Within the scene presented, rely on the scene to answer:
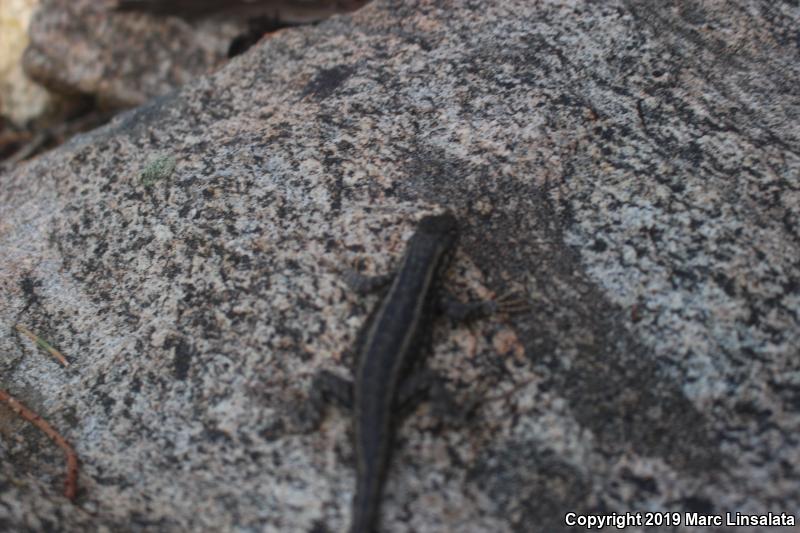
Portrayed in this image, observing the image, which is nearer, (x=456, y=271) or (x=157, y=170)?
(x=456, y=271)

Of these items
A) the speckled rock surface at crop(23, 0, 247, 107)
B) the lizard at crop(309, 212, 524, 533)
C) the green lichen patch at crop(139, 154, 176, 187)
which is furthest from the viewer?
the speckled rock surface at crop(23, 0, 247, 107)

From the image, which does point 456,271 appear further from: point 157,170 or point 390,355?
point 157,170

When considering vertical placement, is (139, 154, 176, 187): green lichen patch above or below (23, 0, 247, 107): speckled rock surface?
above

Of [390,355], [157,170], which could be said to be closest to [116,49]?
[157,170]

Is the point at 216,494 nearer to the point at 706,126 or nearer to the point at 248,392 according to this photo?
the point at 248,392

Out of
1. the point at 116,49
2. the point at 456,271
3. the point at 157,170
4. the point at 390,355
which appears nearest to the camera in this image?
the point at 390,355

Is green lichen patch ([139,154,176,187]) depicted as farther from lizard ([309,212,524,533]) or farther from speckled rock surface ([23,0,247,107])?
speckled rock surface ([23,0,247,107])

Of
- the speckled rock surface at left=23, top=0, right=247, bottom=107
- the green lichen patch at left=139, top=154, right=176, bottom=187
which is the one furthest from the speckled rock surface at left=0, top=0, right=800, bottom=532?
the speckled rock surface at left=23, top=0, right=247, bottom=107

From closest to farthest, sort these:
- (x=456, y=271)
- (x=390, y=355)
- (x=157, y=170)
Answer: (x=390, y=355)
(x=456, y=271)
(x=157, y=170)
